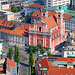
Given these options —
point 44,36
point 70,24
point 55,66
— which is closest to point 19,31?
point 44,36

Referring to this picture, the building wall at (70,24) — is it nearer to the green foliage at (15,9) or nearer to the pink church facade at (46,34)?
the pink church facade at (46,34)

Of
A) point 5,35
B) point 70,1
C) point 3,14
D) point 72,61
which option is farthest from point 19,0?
point 72,61

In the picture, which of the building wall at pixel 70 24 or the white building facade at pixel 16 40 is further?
the building wall at pixel 70 24

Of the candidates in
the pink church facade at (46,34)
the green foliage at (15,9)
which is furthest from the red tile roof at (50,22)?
the green foliage at (15,9)

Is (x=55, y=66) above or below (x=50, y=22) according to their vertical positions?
below

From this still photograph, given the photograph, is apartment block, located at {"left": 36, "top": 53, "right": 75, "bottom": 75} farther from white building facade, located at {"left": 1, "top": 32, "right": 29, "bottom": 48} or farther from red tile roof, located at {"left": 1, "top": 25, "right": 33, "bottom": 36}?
red tile roof, located at {"left": 1, "top": 25, "right": 33, "bottom": 36}

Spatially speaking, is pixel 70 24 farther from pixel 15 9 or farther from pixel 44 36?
pixel 15 9

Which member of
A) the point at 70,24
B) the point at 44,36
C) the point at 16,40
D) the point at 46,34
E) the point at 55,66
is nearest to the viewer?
the point at 55,66

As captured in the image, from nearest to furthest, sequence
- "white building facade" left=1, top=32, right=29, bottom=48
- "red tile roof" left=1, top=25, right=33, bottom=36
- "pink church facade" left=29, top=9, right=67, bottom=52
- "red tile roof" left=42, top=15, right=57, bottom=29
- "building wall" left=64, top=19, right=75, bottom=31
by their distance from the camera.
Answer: "pink church facade" left=29, top=9, right=67, bottom=52, "red tile roof" left=42, top=15, right=57, bottom=29, "white building facade" left=1, top=32, right=29, bottom=48, "red tile roof" left=1, top=25, right=33, bottom=36, "building wall" left=64, top=19, right=75, bottom=31

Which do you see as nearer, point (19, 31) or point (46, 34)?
point (46, 34)

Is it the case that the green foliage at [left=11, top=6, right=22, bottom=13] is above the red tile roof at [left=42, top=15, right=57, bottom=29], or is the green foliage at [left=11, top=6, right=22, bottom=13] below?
below

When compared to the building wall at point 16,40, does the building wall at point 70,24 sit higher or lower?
higher

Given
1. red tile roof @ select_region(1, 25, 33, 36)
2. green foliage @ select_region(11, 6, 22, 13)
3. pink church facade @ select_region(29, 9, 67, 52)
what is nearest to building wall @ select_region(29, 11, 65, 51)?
pink church facade @ select_region(29, 9, 67, 52)
